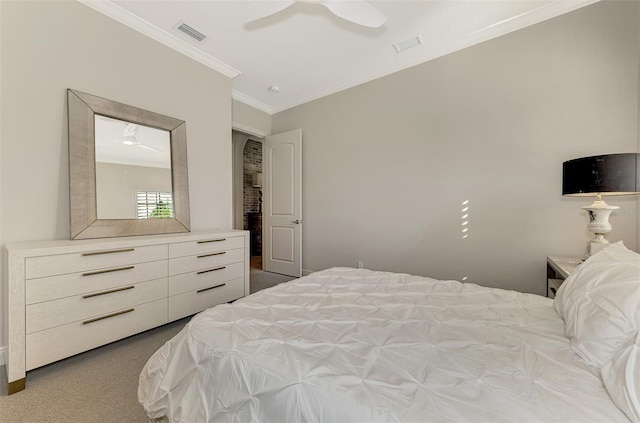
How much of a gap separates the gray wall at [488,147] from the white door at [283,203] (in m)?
0.61

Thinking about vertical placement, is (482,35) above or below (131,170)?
above

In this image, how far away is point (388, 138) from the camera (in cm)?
317

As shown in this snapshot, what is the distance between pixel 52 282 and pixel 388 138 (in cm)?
328

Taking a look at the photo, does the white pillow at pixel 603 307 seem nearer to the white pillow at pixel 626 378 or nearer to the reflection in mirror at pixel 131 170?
the white pillow at pixel 626 378

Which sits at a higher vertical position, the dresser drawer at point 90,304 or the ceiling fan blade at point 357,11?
the ceiling fan blade at point 357,11

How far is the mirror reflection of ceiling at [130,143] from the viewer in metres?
2.23

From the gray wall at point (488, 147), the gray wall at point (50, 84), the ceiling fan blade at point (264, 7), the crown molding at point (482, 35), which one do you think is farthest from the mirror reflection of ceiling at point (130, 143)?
the crown molding at point (482, 35)

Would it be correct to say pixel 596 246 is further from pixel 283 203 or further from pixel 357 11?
pixel 283 203

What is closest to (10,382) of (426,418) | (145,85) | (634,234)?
(426,418)

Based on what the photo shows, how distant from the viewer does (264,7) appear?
5.97ft

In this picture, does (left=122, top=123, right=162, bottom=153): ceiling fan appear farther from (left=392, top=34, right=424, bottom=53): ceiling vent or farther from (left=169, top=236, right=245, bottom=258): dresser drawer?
(left=392, top=34, right=424, bottom=53): ceiling vent

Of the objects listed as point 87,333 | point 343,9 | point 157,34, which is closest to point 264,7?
point 343,9

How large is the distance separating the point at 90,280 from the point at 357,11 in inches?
106

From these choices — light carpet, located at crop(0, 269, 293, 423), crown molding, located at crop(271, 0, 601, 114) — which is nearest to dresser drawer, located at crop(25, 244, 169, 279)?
light carpet, located at crop(0, 269, 293, 423)
